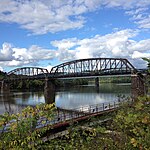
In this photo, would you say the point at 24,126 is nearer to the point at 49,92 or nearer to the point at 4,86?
the point at 49,92

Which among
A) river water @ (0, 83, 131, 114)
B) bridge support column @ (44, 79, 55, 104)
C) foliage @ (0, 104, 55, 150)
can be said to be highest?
foliage @ (0, 104, 55, 150)

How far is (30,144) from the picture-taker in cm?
457

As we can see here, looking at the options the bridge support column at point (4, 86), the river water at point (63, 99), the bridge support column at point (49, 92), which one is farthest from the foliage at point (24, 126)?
the bridge support column at point (4, 86)

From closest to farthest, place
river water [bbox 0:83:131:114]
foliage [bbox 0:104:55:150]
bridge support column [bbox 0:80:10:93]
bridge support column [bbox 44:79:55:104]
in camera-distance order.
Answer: foliage [bbox 0:104:55:150]
river water [bbox 0:83:131:114]
bridge support column [bbox 44:79:55:104]
bridge support column [bbox 0:80:10:93]

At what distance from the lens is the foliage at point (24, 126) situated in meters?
4.34

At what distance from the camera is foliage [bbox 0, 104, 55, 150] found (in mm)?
4336

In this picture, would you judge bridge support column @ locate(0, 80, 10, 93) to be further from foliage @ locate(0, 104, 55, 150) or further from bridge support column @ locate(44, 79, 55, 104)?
foliage @ locate(0, 104, 55, 150)

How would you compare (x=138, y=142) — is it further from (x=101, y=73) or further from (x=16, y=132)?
(x=101, y=73)

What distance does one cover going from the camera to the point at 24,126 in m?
4.32

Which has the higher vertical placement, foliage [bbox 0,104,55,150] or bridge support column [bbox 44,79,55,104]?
foliage [bbox 0,104,55,150]

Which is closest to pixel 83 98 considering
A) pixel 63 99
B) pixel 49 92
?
pixel 63 99

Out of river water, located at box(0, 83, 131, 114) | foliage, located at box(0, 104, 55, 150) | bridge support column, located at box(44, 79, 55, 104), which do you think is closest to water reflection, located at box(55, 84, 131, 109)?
river water, located at box(0, 83, 131, 114)

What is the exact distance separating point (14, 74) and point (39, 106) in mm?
119747

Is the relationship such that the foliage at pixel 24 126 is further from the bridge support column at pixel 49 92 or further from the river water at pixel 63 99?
the bridge support column at pixel 49 92
